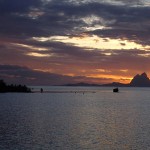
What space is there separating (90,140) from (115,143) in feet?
14.3

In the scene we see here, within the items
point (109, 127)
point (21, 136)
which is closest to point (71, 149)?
point (21, 136)

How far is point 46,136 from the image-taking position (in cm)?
6172

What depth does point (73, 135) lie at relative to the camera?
63.5 metres

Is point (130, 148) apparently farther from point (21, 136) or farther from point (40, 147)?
point (21, 136)

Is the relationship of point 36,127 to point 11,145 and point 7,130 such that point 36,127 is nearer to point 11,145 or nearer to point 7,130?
point 7,130

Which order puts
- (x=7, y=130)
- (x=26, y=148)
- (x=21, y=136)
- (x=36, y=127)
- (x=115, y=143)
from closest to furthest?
1. (x=26, y=148)
2. (x=115, y=143)
3. (x=21, y=136)
4. (x=7, y=130)
5. (x=36, y=127)

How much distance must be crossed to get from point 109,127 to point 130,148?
905 inches

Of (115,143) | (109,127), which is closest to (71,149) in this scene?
(115,143)

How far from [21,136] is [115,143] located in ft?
53.8

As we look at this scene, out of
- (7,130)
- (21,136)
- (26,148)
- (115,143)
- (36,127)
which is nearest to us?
(26,148)

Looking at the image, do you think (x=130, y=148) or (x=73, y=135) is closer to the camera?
(x=130, y=148)

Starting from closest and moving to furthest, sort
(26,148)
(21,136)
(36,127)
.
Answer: (26,148), (21,136), (36,127)

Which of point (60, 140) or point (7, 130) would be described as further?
point (7, 130)

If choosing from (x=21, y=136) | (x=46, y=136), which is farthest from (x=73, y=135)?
(x=21, y=136)
